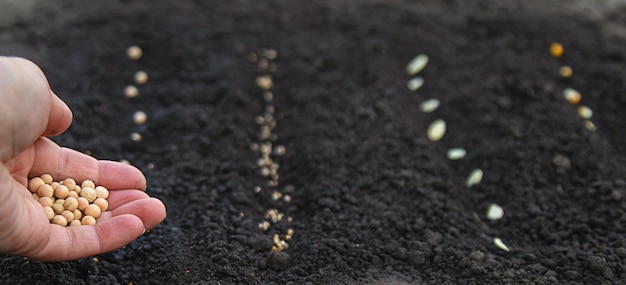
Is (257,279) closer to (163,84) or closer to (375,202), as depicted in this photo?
(375,202)

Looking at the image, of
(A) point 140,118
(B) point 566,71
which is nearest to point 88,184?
(A) point 140,118

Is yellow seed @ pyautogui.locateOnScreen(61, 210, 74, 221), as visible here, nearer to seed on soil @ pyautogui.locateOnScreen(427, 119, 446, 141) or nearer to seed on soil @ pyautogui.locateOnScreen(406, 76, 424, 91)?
seed on soil @ pyautogui.locateOnScreen(427, 119, 446, 141)

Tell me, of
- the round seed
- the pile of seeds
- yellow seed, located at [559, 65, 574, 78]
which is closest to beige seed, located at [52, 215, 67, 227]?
the pile of seeds

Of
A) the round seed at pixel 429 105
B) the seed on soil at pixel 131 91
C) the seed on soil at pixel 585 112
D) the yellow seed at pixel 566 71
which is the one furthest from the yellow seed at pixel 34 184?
the yellow seed at pixel 566 71

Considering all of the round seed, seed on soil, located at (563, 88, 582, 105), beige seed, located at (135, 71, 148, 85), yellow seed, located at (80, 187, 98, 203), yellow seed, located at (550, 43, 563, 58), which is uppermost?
yellow seed, located at (550, 43, 563, 58)

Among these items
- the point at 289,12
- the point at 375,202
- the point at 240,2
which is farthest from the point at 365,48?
the point at 375,202
